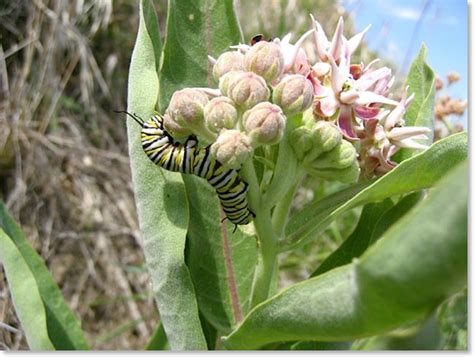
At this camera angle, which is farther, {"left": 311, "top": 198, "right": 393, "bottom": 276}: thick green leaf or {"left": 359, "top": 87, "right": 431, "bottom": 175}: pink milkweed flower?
{"left": 311, "top": 198, "right": 393, "bottom": 276}: thick green leaf

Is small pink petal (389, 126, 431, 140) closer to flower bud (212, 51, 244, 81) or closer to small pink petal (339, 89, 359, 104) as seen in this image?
small pink petal (339, 89, 359, 104)

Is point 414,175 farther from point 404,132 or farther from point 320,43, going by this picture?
point 320,43

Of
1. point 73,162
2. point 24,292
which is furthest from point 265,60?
point 73,162

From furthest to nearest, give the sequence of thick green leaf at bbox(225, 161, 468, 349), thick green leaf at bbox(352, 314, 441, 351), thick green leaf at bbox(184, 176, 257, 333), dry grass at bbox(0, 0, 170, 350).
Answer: dry grass at bbox(0, 0, 170, 350) → thick green leaf at bbox(184, 176, 257, 333) → thick green leaf at bbox(352, 314, 441, 351) → thick green leaf at bbox(225, 161, 468, 349)

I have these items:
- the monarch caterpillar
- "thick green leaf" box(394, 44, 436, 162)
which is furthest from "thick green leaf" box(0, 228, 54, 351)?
"thick green leaf" box(394, 44, 436, 162)

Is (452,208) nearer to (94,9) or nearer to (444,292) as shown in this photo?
(444,292)

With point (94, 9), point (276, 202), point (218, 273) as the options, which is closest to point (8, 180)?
point (94, 9)

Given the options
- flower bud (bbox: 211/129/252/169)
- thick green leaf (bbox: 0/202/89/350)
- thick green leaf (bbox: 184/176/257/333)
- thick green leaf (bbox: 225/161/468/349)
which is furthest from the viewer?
thick green leaf (bbox: 0/202/89/350)
